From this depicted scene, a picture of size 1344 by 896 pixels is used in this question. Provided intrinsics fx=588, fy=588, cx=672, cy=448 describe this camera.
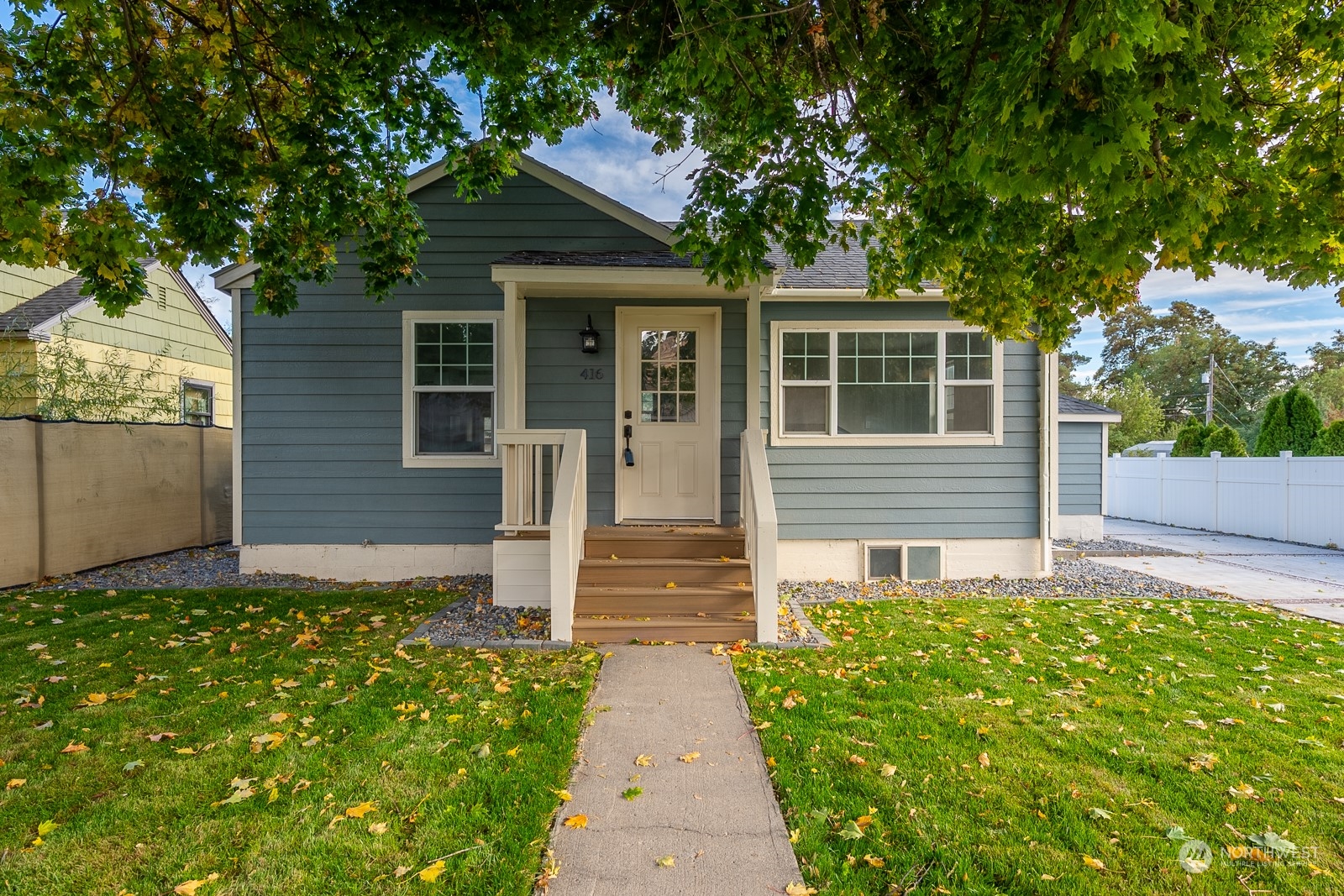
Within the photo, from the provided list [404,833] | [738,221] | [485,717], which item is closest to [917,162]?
[738,221]

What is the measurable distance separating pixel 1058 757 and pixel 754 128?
13.0 feet

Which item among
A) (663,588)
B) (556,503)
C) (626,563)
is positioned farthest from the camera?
(626,563)

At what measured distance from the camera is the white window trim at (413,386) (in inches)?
263

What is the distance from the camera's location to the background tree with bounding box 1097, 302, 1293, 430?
34.1m

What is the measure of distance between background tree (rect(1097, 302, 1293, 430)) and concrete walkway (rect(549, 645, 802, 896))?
3957cm

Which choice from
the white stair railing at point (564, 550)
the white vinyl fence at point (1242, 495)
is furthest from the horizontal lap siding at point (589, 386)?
the white vinyl fence at point (1242, 495)

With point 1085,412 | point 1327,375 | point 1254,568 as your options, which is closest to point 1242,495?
point 1085,412

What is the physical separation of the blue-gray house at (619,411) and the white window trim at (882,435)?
0.07 ft

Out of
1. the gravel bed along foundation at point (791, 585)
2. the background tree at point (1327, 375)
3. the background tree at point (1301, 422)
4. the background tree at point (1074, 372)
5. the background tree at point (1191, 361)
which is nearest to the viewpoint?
the gravel bed along foundation at point (791, 585)

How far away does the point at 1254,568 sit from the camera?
774 cm

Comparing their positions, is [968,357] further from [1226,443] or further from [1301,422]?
[1226,443]

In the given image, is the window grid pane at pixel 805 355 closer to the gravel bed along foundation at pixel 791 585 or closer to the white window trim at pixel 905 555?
the white window trim at pixel 905 555

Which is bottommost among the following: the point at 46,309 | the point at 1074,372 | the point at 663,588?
the point at 663,588

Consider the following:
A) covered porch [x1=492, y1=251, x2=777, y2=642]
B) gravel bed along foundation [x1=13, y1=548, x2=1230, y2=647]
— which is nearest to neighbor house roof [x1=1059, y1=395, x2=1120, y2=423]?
gravel bed along foundation [x1=13, y1=548, x2=1230, y2=647]
